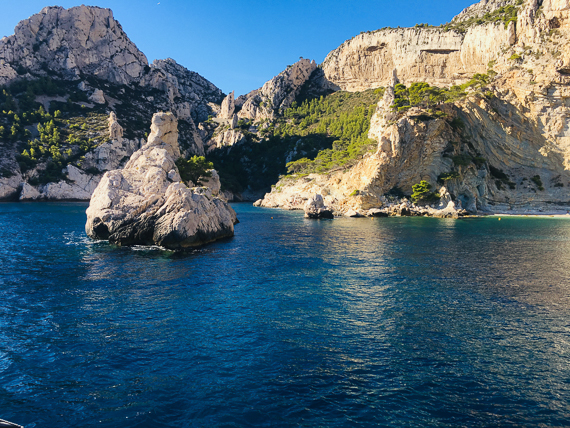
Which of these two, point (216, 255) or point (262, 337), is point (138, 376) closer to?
point (262, 337)

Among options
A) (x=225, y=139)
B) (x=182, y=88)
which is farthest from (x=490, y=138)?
(x=182, y=88)

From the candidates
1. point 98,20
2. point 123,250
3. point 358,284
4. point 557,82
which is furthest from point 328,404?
point 98,20

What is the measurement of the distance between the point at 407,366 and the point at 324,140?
123 m

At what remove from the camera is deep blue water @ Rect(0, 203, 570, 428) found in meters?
8.71

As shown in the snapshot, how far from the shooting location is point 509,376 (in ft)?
33.7

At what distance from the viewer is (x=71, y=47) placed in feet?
401

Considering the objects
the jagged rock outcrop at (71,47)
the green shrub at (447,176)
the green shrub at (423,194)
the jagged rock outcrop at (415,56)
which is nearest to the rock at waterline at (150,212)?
the green shrub at (423,194)

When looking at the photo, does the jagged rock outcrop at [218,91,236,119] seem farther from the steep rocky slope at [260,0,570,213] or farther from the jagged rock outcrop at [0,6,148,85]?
the steep rocky slope at [260,0,570,213]

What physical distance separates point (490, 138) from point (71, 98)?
12846 cm

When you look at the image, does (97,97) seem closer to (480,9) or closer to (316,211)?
(316,211)

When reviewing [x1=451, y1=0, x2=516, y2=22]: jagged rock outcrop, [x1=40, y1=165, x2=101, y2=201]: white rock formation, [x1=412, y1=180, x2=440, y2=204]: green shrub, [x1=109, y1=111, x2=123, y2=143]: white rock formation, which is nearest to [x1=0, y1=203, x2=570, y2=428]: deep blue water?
[x1=412, y1=180, x2=440, y2=204]: green shrub

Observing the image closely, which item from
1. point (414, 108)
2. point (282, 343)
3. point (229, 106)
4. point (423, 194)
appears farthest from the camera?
point (229, 106)

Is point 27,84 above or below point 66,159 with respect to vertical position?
above

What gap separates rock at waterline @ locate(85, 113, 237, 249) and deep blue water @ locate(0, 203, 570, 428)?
4541 millimetres
